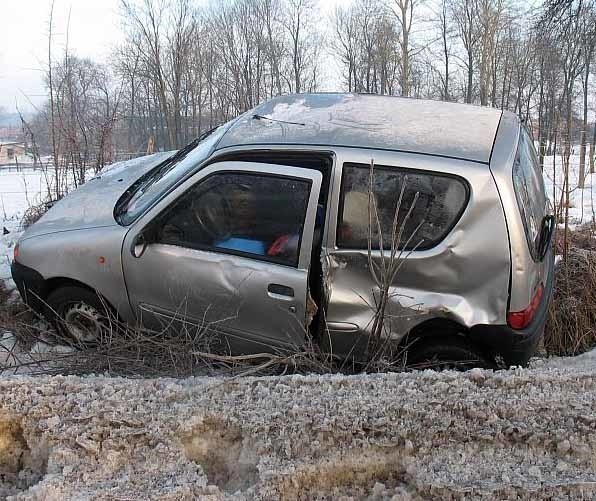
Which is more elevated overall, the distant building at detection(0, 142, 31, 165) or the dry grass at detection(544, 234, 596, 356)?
the distant building at detection(0, 142, 31, 165)

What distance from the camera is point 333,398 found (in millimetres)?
2078

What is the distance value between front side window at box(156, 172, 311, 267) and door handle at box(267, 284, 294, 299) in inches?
5.7

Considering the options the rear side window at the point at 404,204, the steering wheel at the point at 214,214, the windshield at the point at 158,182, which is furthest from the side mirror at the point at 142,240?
the rear side window at the point at 404,204

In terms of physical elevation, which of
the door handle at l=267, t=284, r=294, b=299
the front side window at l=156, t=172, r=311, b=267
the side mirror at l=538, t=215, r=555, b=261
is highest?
the front side window at l=156, t=172, r=311, b=267

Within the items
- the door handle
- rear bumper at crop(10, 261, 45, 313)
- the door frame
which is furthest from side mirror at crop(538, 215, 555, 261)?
rear bumper at crop(10, 261, 45, 313)

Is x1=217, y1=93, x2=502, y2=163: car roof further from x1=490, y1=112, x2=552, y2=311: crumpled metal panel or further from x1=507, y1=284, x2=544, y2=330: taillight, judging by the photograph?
x1=507, y1=284, x2=544, y2=330: taillight

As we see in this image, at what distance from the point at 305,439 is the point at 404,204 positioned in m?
1.67

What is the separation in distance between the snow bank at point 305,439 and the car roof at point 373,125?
5.06 ft

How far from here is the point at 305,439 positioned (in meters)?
1.88

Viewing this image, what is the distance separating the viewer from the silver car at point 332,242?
303 centimetres

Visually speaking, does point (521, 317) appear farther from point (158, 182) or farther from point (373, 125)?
point (158, 182)

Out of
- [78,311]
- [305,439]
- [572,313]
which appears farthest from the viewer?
[572,313]

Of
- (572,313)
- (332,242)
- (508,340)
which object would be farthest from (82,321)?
(572,313)

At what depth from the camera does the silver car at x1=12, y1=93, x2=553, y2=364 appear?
9.95 ft
